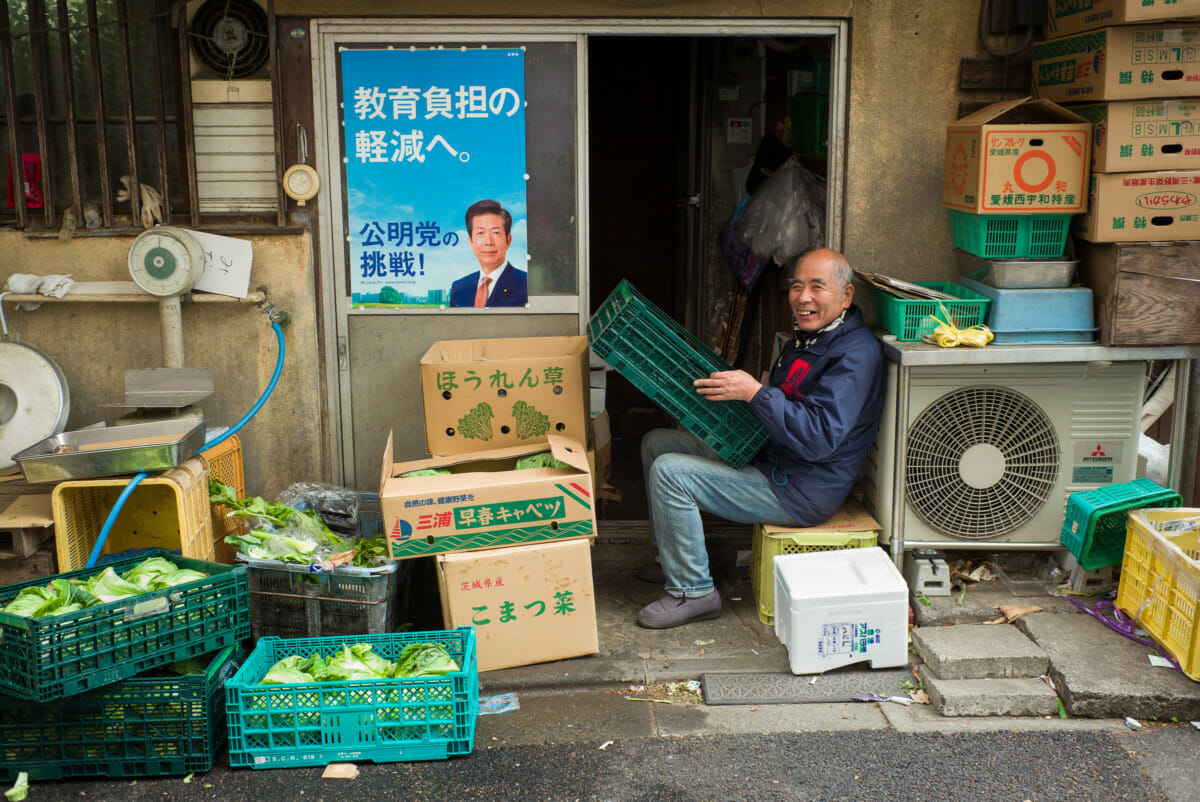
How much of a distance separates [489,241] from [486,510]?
1583 mm

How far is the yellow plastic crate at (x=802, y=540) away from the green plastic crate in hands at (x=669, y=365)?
0.39 metres

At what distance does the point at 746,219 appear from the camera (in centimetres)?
682

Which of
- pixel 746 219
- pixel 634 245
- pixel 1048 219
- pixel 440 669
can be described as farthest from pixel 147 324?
pixel 634 245

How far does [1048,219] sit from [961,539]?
1.48 m

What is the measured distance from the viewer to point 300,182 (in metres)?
5.10

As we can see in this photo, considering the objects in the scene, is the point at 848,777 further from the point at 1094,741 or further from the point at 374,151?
the point at 374,151

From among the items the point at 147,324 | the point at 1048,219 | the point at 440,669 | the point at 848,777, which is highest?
the point at 1048,219

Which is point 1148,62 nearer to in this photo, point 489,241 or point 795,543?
point 795,543

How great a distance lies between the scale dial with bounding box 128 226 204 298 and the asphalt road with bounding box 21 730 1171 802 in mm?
2225

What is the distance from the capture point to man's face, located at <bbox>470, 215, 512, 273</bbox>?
5.25 meters

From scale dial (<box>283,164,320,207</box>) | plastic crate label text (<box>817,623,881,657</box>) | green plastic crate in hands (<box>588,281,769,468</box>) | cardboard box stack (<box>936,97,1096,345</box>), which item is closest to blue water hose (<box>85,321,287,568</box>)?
scale dial (<box>283,164,320,207</box>)

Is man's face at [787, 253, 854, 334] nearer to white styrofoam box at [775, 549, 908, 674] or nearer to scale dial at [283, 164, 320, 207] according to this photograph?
white styrofoam box at [775, 549, 908, 674]

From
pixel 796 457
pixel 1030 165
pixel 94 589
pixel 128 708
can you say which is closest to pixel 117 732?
pixel 128 708

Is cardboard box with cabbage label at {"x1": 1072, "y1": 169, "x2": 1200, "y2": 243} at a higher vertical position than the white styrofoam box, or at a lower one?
higher
